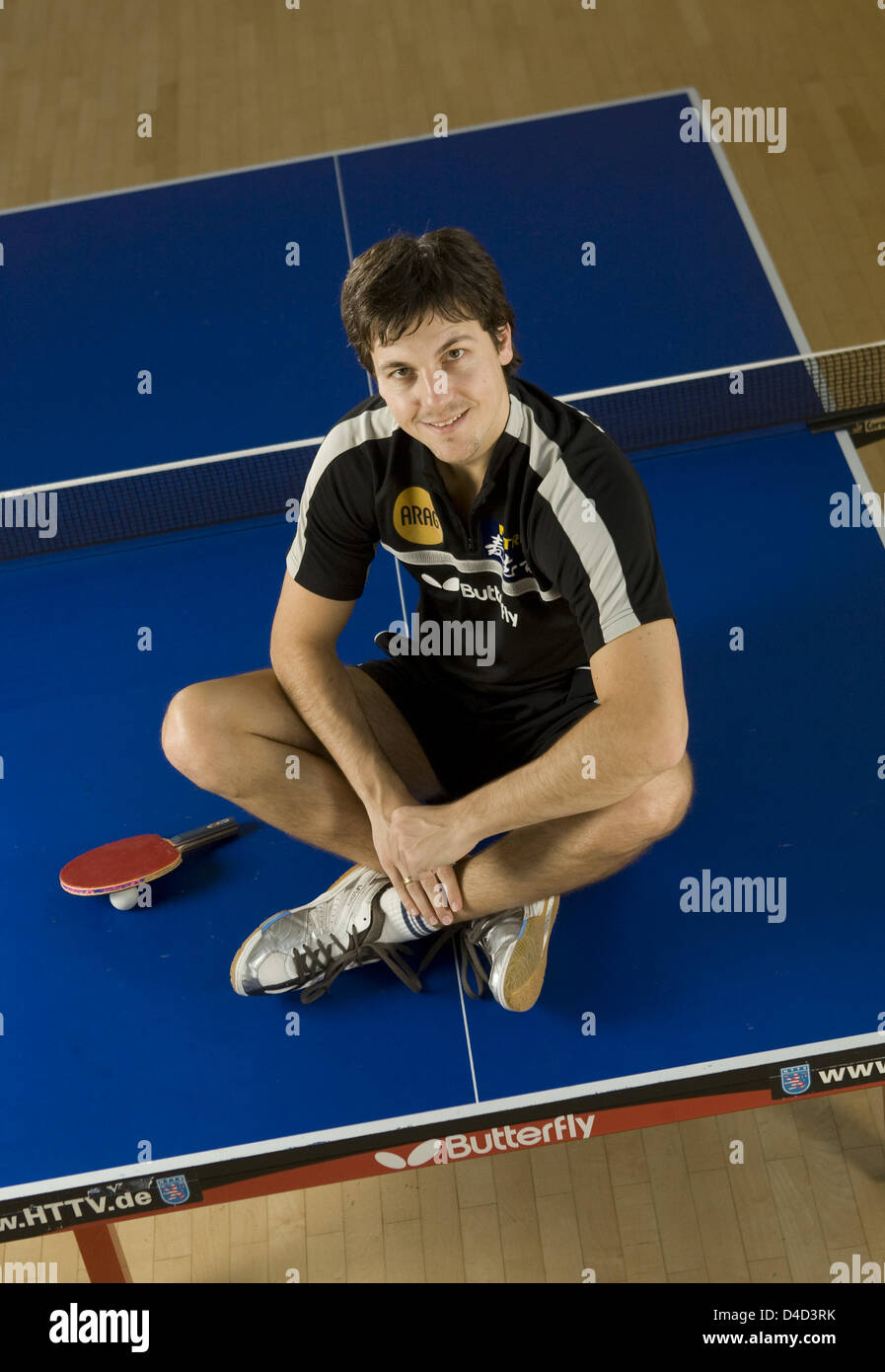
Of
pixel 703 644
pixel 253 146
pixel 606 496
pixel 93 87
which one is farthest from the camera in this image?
pixel 93 87

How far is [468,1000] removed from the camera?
343 cm

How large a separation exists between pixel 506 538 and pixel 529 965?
1062 mm

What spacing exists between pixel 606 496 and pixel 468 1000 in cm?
135

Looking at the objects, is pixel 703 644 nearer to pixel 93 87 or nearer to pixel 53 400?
pixel 53 400

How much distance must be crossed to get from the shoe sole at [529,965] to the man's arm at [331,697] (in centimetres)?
Answer: 25

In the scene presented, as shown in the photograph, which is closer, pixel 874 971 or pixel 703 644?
pixel 874 971

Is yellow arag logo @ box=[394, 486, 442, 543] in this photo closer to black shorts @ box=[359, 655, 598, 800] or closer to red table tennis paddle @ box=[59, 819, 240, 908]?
black shorts @ box=[359, 655, 598, 800]

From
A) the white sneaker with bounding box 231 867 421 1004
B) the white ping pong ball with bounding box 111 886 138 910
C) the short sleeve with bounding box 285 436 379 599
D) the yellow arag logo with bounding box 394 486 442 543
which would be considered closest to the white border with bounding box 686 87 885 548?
the yellow arag logo with bounding box 394 486 442 543

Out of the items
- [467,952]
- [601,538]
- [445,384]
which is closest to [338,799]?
[467,952]

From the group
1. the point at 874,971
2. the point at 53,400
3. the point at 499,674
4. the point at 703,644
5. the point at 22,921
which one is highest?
the point at 53,400

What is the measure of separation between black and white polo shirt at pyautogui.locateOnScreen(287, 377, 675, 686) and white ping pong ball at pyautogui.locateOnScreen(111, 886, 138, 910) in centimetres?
104

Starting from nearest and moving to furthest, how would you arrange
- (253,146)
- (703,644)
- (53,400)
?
(703,644) → (53,400) → (253,146)

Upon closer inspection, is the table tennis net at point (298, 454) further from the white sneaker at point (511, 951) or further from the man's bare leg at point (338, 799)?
the white sneaker at point (511, 951)
